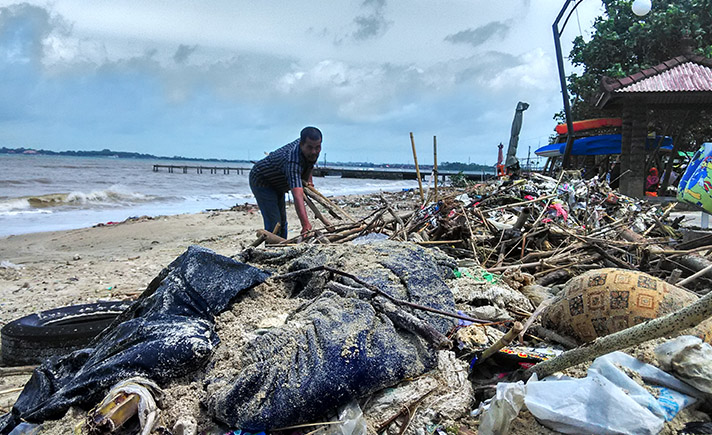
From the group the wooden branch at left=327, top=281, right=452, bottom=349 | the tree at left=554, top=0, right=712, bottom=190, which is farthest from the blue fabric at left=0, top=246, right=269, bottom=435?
the tree at left=554, top=0, right=712, bottom=190

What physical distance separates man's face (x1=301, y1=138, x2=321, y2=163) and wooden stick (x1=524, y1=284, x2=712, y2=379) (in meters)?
3.08

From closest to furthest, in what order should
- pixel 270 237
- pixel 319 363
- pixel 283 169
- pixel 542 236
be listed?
pixel 319 363
pixel 270 237
pixel 542 236
pixel 283 169

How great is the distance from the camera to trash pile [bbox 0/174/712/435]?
1.60 m

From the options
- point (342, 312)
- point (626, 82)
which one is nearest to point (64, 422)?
point (342, 312)

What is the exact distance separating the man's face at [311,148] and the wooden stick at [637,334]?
3076 mm

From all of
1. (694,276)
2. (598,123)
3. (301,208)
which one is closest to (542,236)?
(694,276)

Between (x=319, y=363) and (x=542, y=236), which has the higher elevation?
(x=542, y=236)

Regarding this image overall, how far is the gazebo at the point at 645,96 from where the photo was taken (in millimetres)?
9703

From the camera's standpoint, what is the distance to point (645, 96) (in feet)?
32.2

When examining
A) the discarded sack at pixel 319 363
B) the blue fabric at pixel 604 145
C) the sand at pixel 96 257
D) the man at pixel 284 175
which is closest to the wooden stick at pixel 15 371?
the sand at pixel 96 257

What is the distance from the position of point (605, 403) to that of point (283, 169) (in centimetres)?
373

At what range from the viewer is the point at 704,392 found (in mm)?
1621

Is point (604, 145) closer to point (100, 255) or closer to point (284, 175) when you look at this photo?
point (284, 175)

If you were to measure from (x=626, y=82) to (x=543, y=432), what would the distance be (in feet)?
35.3
